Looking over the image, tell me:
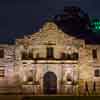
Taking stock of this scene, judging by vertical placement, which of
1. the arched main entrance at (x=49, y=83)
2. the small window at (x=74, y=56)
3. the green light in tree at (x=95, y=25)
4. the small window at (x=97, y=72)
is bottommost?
the arched main entrance at (x=49, y=83)

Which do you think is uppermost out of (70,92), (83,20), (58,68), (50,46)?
→ (83,20)

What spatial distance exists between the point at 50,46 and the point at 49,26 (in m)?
2.41

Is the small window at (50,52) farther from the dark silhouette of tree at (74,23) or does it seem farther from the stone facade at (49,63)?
the dark silhouette of tree at (74,23)

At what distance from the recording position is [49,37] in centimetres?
3650

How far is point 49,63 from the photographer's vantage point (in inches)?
1409

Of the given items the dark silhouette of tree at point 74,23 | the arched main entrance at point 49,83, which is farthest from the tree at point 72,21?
the arched main entrance at point 49,83

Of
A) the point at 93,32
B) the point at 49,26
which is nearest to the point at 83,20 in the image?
the point at 93,32

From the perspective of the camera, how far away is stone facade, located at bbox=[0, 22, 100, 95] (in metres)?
35.5

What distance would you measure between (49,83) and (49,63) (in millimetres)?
3744

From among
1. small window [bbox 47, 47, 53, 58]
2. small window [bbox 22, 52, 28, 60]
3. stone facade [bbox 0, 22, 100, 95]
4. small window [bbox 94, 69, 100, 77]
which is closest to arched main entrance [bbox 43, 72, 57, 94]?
stone facade [bbox 0, 22, 100, 95]

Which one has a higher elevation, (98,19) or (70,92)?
(98,19)

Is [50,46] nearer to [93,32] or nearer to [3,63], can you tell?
[3,63]

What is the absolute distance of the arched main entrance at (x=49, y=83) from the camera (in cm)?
3589

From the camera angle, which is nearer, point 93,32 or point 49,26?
point 49,26
